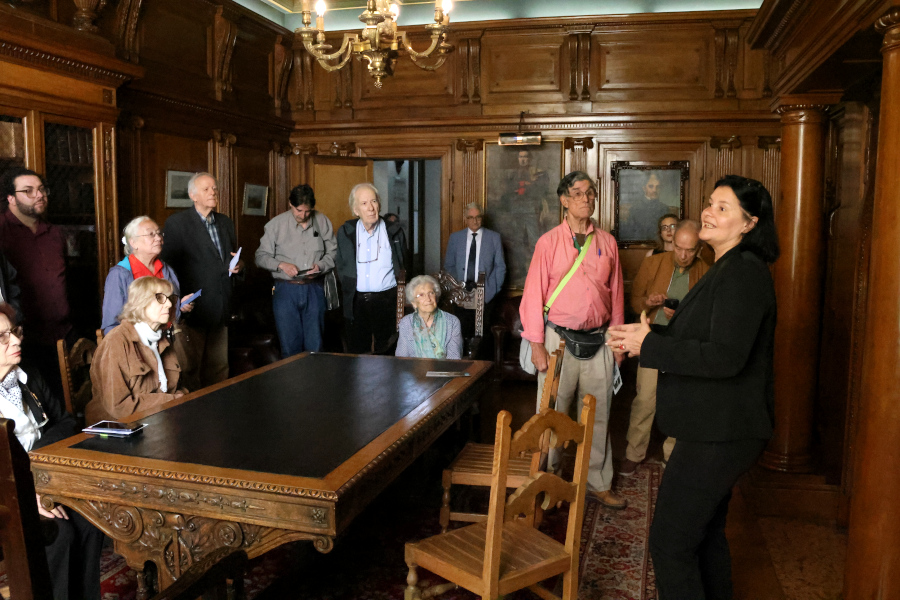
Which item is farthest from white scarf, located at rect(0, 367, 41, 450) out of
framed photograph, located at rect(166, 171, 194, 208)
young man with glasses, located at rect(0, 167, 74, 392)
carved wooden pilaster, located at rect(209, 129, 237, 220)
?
carved wooden pilaster, located at rect(209, 129, 237, 220)

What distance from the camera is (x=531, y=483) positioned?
Result: 221cm

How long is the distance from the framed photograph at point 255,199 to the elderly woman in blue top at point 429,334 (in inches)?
134

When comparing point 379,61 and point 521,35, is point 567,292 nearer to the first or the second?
point 379,61

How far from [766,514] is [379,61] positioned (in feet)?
10.8

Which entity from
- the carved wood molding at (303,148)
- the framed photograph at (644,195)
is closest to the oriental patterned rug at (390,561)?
the framed photograph at (644,195)

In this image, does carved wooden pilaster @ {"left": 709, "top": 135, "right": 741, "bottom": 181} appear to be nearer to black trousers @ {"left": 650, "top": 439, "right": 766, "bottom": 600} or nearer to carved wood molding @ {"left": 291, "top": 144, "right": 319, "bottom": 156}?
carved wood molding @ {"left": 291, "top": 144, "right": 319, "bottom": 156}

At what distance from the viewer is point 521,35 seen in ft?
24.2

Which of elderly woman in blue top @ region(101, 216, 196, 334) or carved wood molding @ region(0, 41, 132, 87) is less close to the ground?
carved wood molding @ region(0, 41, 132, 87)

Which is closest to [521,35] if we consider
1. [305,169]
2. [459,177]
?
[459,177]

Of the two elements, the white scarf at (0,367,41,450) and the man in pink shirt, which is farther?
the man in pink shirt

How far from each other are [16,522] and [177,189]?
5396 mm

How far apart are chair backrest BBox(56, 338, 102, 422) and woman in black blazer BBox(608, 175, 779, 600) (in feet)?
8.27

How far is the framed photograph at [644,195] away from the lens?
734 centimetres

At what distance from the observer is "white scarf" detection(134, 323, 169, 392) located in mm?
3289
